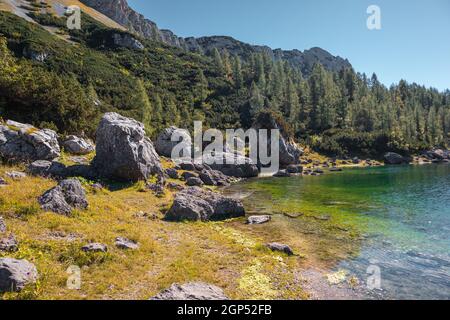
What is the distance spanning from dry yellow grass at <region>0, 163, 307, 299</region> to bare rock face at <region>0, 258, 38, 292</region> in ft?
1.01

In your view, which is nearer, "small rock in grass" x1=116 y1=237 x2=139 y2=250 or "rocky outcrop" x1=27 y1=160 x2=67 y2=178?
"small rock in grass" x1=116 y1=237 x2=139 y2=250

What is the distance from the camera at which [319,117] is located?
132 meters

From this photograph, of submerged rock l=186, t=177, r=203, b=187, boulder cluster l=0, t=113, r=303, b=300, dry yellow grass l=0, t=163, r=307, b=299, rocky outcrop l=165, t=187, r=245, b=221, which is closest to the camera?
boulder cluster l=0, t=113, r=303, b=300

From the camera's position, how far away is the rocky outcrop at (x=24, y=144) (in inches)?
1139

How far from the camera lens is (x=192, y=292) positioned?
11.6 metres

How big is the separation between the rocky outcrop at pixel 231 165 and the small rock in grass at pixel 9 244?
164 ft

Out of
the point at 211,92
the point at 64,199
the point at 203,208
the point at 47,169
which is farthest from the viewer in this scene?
the point at 211,92

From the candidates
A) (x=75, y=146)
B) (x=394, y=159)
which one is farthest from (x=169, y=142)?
(x=394, y=159)

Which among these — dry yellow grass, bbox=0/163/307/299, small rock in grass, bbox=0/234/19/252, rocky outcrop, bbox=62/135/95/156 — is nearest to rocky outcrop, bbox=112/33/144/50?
rocky outcrop, bbox=62/135/95/156

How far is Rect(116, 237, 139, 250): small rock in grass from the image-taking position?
1584cm

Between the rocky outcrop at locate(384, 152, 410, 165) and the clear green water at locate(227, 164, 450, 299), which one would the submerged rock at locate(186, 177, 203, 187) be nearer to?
the clear green water at locate(227, 164, 450, 299)

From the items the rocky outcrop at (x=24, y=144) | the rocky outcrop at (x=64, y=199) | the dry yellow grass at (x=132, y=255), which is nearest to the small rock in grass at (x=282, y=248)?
the dry yellow grass at (x=132, y=255)

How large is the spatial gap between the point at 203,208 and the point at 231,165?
3873 centimetres

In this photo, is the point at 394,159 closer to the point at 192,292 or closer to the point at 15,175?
the point at 192,292
